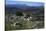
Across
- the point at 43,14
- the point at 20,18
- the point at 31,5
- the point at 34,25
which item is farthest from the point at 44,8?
the point at 20,18

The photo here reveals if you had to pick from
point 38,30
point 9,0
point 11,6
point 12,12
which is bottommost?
point 38,30

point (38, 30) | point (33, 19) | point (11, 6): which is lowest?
point (38, 30)

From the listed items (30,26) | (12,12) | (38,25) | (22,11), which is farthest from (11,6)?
(38,25)

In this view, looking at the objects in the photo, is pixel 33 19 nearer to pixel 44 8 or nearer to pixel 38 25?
pixel 38 25

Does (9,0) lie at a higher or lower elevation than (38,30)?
higher

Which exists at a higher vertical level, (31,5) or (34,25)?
(31,5)

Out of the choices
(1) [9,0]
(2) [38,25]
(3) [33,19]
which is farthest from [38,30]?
(1) [9,0]
